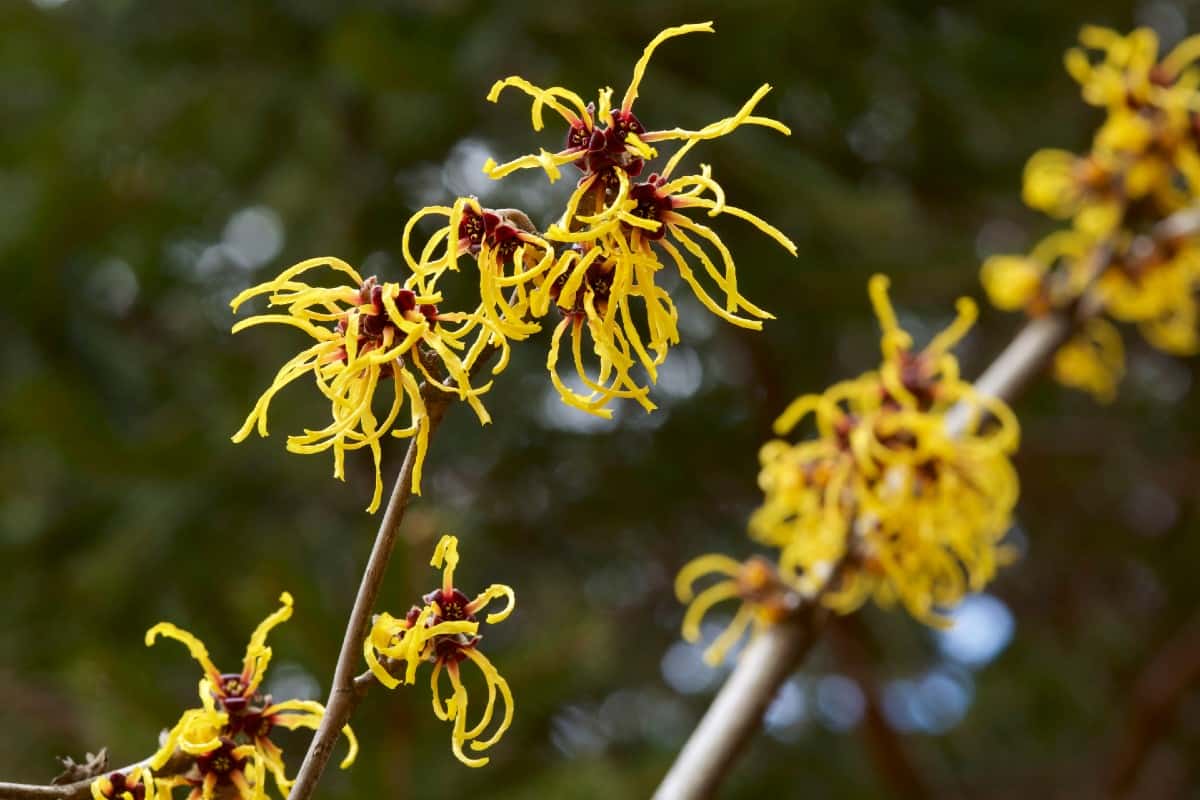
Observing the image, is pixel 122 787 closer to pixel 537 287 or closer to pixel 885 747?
pixel 537 287

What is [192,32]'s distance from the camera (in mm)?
2090

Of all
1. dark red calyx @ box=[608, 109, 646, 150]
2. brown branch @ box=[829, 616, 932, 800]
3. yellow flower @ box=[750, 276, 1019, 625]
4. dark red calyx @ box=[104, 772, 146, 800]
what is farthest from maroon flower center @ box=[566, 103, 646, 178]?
brown branch @ box=[829, 616, 932, 800]

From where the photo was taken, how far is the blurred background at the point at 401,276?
1.83 metres

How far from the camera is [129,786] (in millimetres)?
599

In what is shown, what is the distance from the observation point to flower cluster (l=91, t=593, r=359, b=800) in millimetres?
607

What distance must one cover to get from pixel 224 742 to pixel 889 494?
1.99 ft

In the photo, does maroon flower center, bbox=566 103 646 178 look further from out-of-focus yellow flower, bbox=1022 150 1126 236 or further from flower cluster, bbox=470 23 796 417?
out-of-focus yellow flower, bbox=1022 150 1126 236

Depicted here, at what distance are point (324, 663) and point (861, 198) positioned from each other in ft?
3.11

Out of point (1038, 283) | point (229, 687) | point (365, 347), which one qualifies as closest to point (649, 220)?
point (365, 347)

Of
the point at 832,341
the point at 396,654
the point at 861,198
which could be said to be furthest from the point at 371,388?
the point at 832,341

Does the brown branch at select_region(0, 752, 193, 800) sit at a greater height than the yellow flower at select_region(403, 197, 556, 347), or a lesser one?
lesser

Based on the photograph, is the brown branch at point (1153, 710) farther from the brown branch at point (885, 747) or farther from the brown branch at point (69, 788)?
the brown branch at point (69, 788)

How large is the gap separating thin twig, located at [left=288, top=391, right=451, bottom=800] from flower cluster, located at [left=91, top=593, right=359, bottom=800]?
5cm

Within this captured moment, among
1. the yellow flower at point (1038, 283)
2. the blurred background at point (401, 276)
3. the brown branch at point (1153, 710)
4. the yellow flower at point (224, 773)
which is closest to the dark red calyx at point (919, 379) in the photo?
the yellow flower at point (1038, 283)
